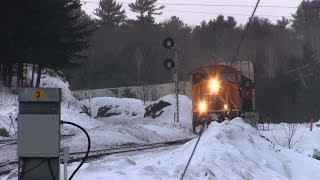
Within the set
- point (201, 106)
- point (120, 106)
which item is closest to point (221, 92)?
point (201, 106)

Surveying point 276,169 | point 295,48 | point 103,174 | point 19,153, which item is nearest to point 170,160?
point 276,169

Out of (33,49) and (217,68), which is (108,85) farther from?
(217,68)

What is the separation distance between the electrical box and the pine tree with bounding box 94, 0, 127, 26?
3504 inches

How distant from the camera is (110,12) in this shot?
10012cm

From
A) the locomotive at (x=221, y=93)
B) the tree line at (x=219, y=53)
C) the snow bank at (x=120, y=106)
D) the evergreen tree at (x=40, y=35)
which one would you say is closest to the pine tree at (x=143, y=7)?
Answer: the tree line at (x=219, y=53)

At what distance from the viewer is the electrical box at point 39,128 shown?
27.8 feet

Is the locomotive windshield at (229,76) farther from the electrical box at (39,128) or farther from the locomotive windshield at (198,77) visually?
the electrical box at (39,128)

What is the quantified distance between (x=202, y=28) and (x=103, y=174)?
72.2 metres

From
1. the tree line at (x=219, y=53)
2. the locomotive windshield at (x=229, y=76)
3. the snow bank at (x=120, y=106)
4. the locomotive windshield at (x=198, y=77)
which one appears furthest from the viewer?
the tree line at (x=219, y=53)

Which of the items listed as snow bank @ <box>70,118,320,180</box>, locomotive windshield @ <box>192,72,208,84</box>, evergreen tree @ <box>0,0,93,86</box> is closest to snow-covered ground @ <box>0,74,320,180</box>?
snow bank @ <box>70,118,320,180</box>

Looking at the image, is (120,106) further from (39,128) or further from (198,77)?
(39,128)

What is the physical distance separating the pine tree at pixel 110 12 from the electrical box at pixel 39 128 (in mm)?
88993

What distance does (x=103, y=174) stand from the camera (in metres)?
10.7

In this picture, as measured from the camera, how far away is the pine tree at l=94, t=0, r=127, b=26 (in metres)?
97.9
